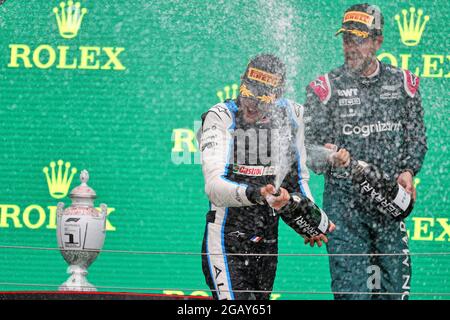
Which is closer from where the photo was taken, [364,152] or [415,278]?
[364,152]

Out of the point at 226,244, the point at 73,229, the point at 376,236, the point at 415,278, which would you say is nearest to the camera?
the point at 226,244

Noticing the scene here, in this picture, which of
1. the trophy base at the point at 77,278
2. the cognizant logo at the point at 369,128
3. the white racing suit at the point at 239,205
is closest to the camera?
the white racing suit at the point at 239,205

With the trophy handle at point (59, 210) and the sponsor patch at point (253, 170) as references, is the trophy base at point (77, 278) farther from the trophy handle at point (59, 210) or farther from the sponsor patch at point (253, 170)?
the sponsor patch at point (253, 170)

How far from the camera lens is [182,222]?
21.4ft

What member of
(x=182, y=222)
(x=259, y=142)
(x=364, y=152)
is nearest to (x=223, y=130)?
(x=259, y=142)

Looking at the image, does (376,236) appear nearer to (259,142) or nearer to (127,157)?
(259,142)

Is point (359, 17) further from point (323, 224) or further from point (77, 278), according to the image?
point (77, 278)

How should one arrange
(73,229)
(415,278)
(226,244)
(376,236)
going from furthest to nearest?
(415,278) → (73,229) → (376,236) → (226,244)

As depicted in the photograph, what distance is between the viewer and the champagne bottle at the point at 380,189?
5379mm

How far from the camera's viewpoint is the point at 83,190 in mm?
5980

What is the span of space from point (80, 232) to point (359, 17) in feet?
5.79

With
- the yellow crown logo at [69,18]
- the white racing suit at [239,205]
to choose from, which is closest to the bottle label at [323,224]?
the white racing suit at [239,205]

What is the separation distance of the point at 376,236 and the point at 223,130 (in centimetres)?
100

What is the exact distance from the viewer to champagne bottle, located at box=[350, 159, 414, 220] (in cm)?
538
